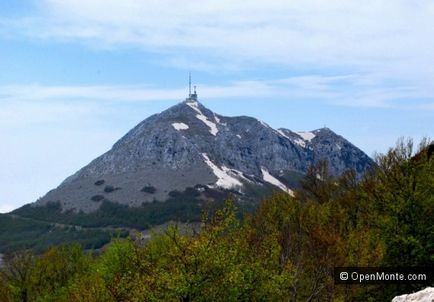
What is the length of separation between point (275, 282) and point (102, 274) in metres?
29.9

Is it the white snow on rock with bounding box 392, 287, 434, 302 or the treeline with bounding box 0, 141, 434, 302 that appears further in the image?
the treeline with bounding box 0, 141, 434, 302

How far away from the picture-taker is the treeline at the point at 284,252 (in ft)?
107

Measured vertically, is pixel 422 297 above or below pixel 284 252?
above

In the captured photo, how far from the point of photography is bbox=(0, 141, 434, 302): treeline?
107ft

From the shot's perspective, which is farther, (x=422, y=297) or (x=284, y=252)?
(x=284, y=252)

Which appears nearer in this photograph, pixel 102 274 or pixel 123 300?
pixel 123 300

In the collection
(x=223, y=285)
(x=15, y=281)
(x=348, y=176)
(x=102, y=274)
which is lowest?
(x=15, y=281)

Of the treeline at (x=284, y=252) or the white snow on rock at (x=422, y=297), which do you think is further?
the treeline at (x=284, y=252)

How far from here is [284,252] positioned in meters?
50.0

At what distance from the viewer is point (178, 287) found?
3109cm

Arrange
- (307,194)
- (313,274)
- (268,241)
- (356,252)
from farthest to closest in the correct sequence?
(307,194)
(356,252)
(313,274)
(268,241)

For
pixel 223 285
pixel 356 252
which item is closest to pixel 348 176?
pixel 356 252

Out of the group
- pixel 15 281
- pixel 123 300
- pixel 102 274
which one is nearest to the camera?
pixel 123 300

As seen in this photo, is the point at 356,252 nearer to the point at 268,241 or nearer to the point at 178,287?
the point at 268,241
